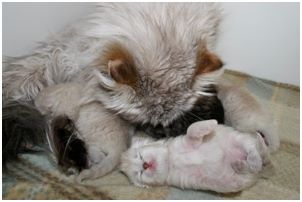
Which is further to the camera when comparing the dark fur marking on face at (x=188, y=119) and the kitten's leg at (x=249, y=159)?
the dark fur marking on face at (x=188, y=119)

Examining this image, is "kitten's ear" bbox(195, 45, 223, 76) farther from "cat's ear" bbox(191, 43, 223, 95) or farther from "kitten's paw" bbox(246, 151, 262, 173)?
"kitten's paw" bbox(246, 151, 262, 173)

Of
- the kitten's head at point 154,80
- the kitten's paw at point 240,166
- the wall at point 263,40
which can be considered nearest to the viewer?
the kitten's paw at point 240,166

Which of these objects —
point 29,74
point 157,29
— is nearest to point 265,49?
point 157,29

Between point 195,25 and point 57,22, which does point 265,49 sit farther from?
point 57,22

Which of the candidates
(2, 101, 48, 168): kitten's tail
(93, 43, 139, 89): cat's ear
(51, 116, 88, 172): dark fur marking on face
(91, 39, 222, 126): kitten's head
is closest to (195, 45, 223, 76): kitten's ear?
(91, 39, 222, 126): kitten's head

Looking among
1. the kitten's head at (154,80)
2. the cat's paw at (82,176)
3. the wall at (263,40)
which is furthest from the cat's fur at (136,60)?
the cat's paw at (82,176)

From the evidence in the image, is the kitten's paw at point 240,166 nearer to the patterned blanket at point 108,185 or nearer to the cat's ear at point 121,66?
the patterned blanket at point 108,185

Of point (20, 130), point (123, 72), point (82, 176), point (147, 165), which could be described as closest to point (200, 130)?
point (147, 165)
